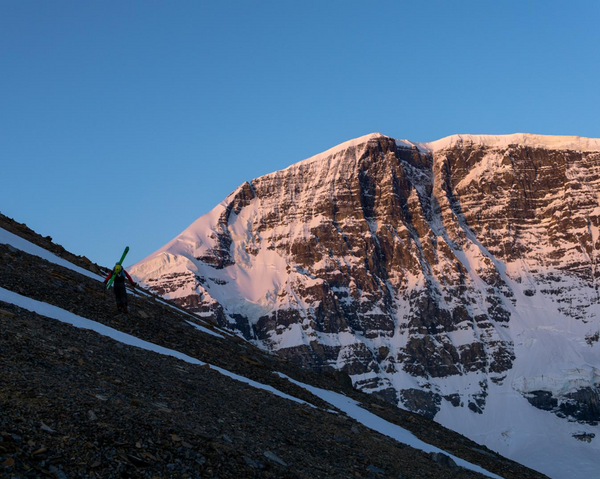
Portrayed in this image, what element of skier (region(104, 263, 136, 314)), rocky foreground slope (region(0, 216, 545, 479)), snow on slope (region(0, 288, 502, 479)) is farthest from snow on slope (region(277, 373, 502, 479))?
skier (region(104, 263, 136, 314))


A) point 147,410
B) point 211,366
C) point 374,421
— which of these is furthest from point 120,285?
point 147,410

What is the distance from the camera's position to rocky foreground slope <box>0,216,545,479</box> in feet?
40.8

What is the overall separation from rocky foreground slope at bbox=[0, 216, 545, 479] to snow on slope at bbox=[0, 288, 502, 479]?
17 centimetres

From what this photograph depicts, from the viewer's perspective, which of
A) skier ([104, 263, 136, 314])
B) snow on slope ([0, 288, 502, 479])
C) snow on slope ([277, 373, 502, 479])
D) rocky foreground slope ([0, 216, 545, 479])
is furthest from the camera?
snow on slope ([277, 373, 502, 479])

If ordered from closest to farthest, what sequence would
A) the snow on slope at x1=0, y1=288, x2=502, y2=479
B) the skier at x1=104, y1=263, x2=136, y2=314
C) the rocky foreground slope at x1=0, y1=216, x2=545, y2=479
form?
the rocky foreground slope at x1=0, y1=216, x2=545, y2=479
the snow on slope at x1=0, y1=288, x2=502, y2=479
the skier at x1=104, y1=263, x2=136, y2=314

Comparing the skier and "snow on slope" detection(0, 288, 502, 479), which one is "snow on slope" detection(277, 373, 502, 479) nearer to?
"snow on slope" detection(0, 288, 502, 479)

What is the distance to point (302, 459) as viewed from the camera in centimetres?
1703

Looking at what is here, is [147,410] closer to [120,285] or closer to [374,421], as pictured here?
[120,285]

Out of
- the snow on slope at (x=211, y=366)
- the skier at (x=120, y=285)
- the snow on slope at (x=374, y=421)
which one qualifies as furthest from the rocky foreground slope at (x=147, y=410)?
the snow on slope at (x=374, y=421)

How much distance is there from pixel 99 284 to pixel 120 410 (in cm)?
2212

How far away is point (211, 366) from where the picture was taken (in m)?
27.2

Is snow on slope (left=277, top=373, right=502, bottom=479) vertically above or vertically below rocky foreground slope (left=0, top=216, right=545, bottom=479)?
above

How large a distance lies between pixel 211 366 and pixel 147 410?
11675mm

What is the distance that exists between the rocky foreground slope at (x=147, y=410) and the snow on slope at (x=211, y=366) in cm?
17
